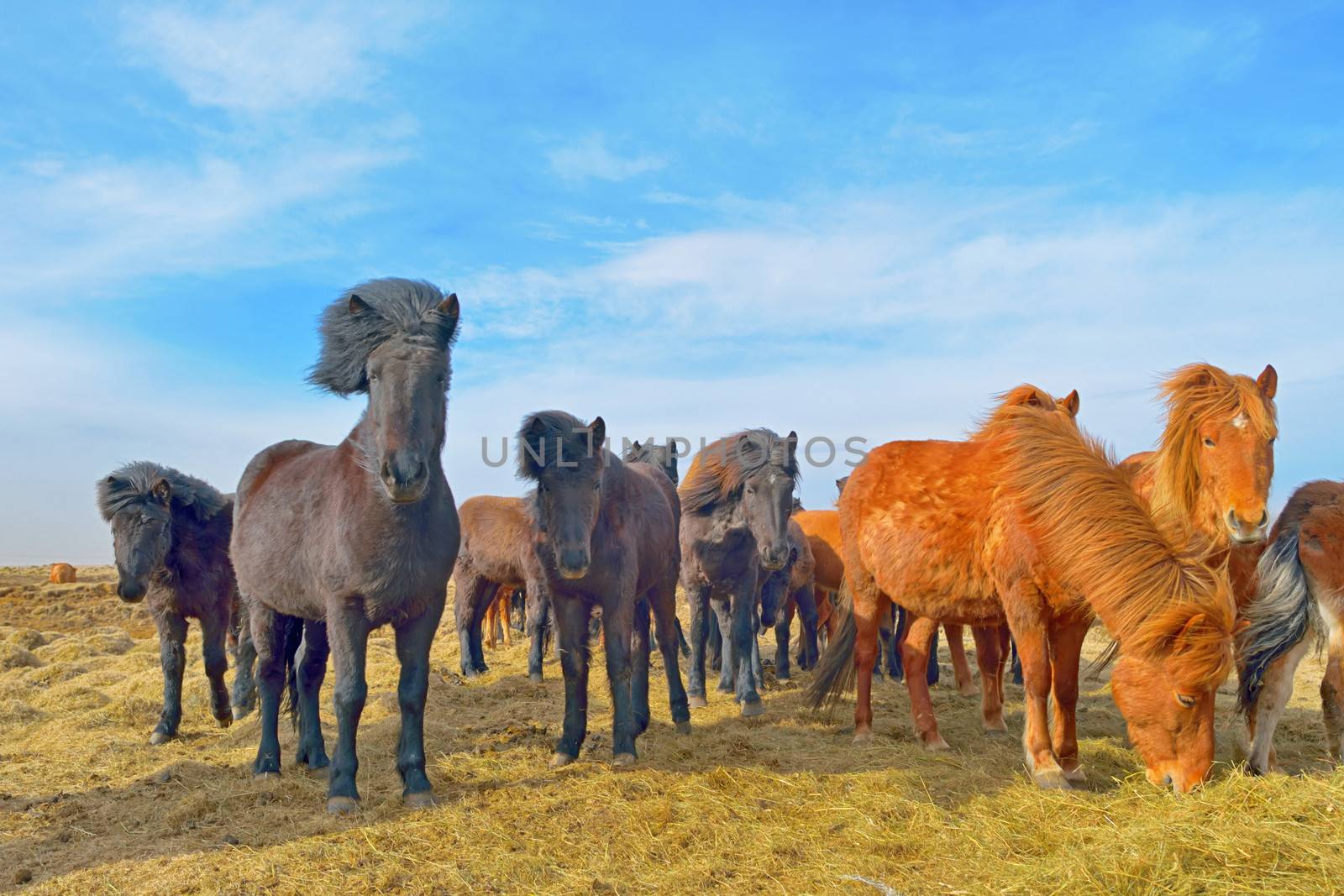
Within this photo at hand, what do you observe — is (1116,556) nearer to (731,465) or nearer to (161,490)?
(731,465)

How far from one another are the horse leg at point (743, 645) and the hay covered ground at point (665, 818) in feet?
1.41

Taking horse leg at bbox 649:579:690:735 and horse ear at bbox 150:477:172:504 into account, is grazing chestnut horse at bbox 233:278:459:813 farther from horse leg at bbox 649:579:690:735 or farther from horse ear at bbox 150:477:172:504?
horse ear at bbox 150:477:172:504

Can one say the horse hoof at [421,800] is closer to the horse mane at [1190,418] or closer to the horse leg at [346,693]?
the horse leg at [346,693]

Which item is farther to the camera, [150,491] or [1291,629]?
[150,491]

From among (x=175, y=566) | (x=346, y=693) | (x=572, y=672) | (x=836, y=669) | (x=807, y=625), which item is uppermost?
(x=175, y=566)

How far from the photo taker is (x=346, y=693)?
4961 mm

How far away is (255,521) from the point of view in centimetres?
612

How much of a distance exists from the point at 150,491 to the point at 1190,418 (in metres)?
8.77

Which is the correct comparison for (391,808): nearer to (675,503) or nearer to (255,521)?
(255,521)

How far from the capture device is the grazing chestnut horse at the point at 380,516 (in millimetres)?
4789

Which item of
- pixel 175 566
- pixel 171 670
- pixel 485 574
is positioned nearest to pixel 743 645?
pixel 485 574

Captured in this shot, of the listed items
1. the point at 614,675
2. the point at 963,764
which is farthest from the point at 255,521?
the point at 963,764

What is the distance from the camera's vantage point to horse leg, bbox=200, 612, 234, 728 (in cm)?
809

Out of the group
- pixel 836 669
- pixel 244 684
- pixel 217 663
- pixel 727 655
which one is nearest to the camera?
pixel 836 669
